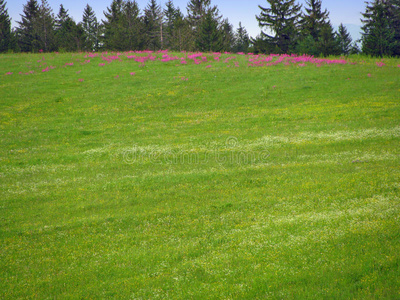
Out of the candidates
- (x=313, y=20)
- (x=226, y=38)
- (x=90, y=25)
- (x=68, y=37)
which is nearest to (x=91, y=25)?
(x=90, y=25)

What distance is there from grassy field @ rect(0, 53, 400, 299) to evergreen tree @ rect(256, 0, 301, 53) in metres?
52.4

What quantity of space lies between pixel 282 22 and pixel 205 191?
279 feet

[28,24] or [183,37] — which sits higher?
[28,24]

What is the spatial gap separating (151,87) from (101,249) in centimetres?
3420

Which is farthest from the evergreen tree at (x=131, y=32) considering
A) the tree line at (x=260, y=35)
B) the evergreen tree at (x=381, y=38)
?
the evergreen tree at (x=381, y=38)

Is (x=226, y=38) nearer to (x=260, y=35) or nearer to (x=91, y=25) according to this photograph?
(x=260, y=35)

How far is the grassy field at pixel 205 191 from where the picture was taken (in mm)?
9141

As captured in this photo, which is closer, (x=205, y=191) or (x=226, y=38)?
(x=205, y=191)

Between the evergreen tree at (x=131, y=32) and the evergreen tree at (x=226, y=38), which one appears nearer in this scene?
the evergreen tree at (x=131, y=32)

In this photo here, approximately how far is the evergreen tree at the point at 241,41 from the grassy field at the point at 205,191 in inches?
3542

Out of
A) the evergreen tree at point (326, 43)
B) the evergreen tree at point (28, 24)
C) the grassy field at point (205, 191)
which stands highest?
the evergreen tree at point (28, 24)

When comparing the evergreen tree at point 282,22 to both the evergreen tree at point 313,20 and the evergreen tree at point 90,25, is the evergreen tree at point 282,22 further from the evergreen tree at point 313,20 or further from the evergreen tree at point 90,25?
the evergreen tree at point 90,25

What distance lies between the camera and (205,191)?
1662cm

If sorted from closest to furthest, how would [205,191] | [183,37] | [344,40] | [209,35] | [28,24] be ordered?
[205,191], [209,35], [183,37], [344,40], [28,24]
